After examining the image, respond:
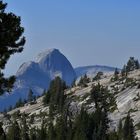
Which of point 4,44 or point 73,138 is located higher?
point 73,138

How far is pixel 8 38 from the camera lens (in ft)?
162

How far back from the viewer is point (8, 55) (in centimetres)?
5078

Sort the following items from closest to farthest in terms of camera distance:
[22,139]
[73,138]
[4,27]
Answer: [4,27]
[73,138]
[22,139]

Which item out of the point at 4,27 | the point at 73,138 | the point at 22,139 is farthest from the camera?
the point at 22,139

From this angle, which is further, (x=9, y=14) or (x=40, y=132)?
(x=40, y=132)

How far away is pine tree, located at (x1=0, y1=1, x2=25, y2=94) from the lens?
161 feet

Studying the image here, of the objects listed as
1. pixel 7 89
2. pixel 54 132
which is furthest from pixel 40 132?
pixel 7 89

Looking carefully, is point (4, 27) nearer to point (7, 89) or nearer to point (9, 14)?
point (9, 14)

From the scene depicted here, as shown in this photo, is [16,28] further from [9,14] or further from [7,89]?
[7,89]

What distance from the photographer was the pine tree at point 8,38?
4916cm

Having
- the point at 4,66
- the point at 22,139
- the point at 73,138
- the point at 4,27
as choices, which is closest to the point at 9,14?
the point at 4,27

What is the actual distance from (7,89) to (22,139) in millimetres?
149145

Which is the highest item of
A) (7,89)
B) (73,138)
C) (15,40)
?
(73,138)

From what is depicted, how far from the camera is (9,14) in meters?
49.4
